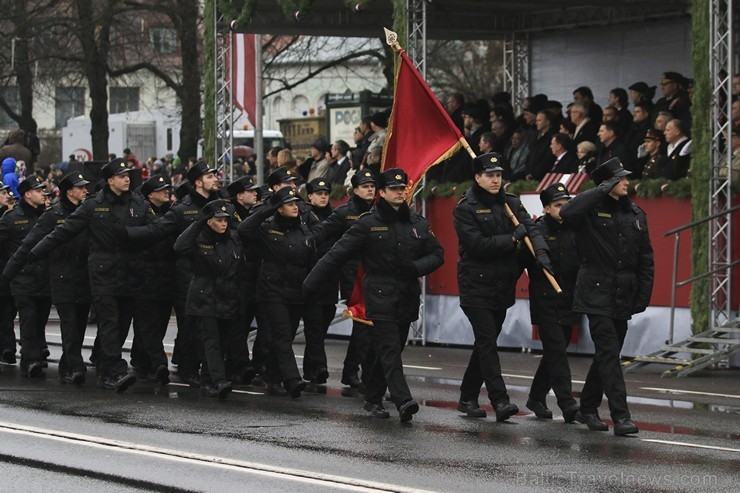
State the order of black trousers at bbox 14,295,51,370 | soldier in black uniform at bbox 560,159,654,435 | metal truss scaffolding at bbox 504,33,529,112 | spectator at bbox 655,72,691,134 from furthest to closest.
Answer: metal truss scaffolding at bbox 504,33,529,112 < spectator at bbox 655,72,691,134 < black trousers at bbox 14,295,51,370 < soldier in black uniform at bbox 560,159,654,435

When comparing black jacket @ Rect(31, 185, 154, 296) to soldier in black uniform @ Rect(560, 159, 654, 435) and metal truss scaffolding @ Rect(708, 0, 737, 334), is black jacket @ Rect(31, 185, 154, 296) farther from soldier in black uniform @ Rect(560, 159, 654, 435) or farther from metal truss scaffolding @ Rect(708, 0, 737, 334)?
metal truss scaffolding @ Rect(708, 0, 737, 334)

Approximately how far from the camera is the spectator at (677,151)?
1711 cm

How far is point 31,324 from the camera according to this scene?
15766 mm

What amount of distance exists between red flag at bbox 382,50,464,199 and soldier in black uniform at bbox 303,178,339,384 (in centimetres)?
89

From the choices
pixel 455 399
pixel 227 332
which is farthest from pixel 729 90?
pixel 227 332

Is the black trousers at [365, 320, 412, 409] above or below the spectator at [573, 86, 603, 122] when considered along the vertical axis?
below

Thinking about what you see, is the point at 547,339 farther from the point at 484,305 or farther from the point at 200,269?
the point at 200,269

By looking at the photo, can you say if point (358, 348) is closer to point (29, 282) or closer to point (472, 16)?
point (29, 282)

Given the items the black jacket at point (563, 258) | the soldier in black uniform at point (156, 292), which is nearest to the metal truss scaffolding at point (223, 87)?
the soldier in black uniform at point (156, 292)

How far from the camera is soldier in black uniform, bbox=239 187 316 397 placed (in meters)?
13.7

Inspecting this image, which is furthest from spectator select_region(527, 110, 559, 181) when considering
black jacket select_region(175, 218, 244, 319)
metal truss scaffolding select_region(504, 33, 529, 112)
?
black jacket select_region(175, 218, 244, 319)

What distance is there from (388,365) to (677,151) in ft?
20.8

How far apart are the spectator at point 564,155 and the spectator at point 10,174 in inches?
305

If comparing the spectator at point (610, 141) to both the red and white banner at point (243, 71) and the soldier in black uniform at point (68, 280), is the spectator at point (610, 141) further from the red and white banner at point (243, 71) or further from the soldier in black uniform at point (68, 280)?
the red and white banner at point (243, 71)
